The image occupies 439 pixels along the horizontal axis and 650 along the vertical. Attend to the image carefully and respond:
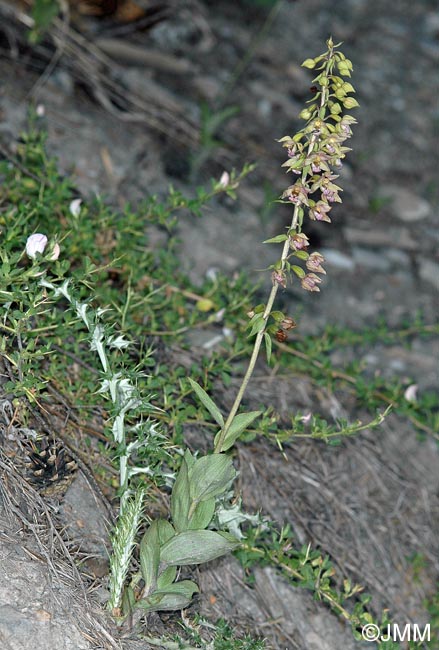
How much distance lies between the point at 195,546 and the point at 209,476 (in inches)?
6.8

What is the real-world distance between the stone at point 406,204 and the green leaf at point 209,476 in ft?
10.3

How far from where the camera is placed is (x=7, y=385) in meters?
2.09

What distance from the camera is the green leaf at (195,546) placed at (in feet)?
6.42

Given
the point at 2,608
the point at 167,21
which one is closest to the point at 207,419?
the point at 2,608

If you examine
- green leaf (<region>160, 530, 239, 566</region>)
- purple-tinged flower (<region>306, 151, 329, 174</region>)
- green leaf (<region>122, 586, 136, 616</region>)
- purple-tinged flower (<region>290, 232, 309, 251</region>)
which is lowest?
green leaf (<region>122, 586, 136, 616</region>)

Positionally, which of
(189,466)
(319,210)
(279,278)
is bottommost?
(189,466)

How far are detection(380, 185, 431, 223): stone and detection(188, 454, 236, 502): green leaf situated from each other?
3144mm

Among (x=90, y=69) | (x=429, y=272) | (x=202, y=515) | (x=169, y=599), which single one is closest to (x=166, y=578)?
(x=169, y=599)

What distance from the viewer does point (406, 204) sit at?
4867 millimetres

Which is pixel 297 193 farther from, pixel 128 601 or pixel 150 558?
pixel 128 601

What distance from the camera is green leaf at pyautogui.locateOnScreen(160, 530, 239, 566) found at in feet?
6.42

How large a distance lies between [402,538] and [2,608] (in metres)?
1.61
